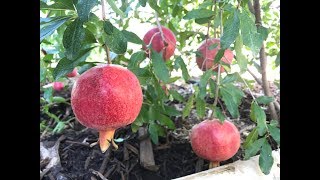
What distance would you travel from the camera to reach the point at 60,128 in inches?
73.0

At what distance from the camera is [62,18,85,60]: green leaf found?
869 millimetres

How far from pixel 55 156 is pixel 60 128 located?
30 centimetres

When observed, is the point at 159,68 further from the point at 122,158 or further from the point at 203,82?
the point at 122,158

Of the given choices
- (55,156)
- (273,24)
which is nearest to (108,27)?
(55,156)

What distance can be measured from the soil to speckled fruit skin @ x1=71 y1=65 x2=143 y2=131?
0.48 metres

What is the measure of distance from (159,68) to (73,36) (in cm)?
38

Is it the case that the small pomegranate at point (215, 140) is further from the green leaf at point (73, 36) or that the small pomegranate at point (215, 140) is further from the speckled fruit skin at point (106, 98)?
the green leaf at point (73, 36)

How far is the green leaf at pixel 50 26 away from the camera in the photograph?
0.87 metres

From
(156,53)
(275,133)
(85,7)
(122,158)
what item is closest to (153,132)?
(122,158)

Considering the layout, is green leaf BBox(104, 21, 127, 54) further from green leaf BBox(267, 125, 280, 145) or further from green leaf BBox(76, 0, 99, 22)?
green leaf BBox(267, 125, 280, 145)

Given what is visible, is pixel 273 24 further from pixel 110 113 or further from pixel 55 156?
pixel 110 113

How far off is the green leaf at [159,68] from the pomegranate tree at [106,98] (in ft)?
1.04
